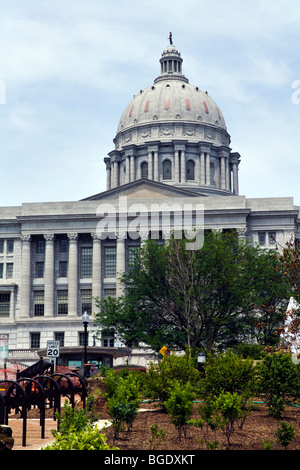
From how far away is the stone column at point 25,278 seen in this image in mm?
77812

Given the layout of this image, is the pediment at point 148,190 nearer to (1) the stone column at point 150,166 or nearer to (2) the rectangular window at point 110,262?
(2) the rectangular window at point 110,262

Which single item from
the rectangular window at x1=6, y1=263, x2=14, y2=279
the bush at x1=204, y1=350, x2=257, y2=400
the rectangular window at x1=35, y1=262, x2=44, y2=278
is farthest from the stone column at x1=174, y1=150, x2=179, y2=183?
the bush at x1=204, y1=350, x2=257, y2=400

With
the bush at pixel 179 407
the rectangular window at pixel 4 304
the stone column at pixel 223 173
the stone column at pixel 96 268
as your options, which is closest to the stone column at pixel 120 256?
the stone column at pixel 96 268

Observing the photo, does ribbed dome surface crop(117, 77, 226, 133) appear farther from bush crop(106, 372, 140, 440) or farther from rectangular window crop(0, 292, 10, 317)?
bush crop(106, 372, 140, 440)

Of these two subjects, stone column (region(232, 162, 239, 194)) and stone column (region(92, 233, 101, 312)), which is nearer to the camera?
stone column (region(92, 233, 101, 312))

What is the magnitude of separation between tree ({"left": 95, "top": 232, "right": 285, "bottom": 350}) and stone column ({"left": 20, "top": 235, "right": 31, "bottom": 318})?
23264 millimetres

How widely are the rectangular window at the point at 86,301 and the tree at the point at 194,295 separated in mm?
21180

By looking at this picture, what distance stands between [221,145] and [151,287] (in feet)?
198

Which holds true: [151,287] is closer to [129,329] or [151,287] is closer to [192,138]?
[129,329]

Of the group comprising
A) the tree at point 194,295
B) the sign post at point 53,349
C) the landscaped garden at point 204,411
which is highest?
the tree at point 194,295

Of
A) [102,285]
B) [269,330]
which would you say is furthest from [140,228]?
[269,330]

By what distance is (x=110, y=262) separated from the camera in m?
78.6

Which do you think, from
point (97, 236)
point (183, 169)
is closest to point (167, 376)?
point (97, 236)

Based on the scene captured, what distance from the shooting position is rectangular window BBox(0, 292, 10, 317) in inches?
3152
